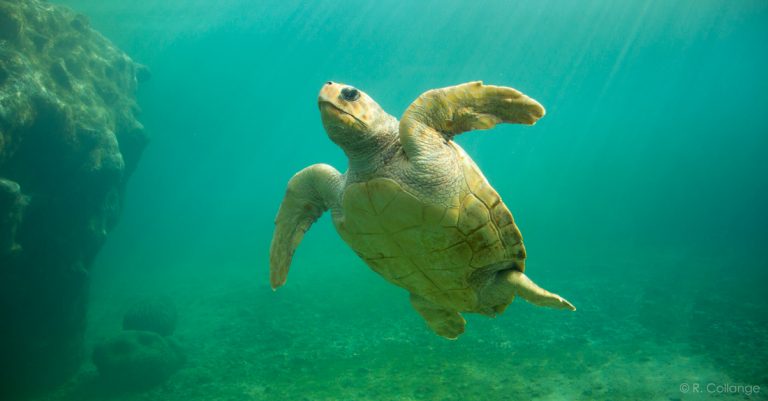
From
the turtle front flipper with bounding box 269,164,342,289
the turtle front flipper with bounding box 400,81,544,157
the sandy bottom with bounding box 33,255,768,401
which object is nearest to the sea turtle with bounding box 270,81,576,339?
the turtle front flipper with bounding box 400,81,544,157

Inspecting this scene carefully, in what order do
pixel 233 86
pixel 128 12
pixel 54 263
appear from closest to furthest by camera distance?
pixel 54 263
pixel 128 12
pixel 233 86

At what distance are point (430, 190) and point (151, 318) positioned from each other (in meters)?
15.9

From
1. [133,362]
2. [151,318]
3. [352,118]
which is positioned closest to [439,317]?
[352,118]

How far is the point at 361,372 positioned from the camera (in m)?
9.13

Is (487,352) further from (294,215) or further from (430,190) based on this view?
(430,190)

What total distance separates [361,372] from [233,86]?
225 ft

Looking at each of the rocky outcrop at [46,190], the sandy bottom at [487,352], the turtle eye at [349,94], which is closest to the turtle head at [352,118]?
the turtle eye at [349,94]

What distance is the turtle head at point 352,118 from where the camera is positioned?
2.74m

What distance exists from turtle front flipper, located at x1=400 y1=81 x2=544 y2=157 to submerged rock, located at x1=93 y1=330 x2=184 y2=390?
11601 millimetres

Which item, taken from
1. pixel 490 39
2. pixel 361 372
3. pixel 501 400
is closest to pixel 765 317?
pixel 501 400

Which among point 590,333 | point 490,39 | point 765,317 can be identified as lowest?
point 590,333

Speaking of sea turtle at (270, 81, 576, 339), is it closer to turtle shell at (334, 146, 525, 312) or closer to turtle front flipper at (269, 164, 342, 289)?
turtle shell at (334, 146, 525, 312)

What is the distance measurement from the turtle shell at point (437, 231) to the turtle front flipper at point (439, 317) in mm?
745

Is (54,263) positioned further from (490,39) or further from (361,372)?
(490,39)
